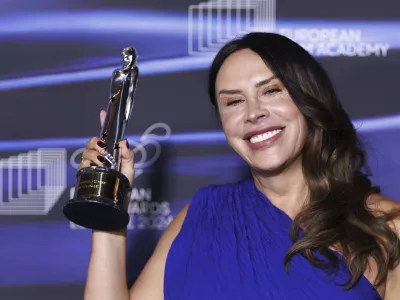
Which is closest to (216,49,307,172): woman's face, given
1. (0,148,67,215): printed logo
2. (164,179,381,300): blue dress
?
(164,179,381,300): blue dress

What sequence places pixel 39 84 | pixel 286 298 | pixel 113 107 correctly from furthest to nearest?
pixel 39 84, pixel 113 107, pixel 286 298

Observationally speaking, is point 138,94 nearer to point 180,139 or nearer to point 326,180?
point 180,139

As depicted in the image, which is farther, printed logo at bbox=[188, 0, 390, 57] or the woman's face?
printed logo at bbox=[188, 0, 390, 57]

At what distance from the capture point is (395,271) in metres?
1.31

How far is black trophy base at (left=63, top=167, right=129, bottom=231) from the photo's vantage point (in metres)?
1.26

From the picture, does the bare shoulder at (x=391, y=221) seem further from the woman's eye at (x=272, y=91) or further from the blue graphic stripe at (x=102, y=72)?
the blue graphic stripe at (x=102, y=72)

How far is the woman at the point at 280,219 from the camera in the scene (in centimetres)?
130

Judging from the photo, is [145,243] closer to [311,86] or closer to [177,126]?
[177,126]

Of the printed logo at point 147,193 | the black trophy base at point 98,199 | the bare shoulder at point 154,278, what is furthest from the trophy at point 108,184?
the printed logo at point 147,193

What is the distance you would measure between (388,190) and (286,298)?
0.65m

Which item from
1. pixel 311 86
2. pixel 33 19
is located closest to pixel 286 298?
pixel 311 86

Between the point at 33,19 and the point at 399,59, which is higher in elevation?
the point at 33,19

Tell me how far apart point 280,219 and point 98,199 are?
0.38 metres

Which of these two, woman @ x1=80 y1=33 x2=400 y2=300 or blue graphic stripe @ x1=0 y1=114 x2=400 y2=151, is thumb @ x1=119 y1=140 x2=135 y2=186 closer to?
woman @ x1=80 y1=33 x2=400 y2=300
